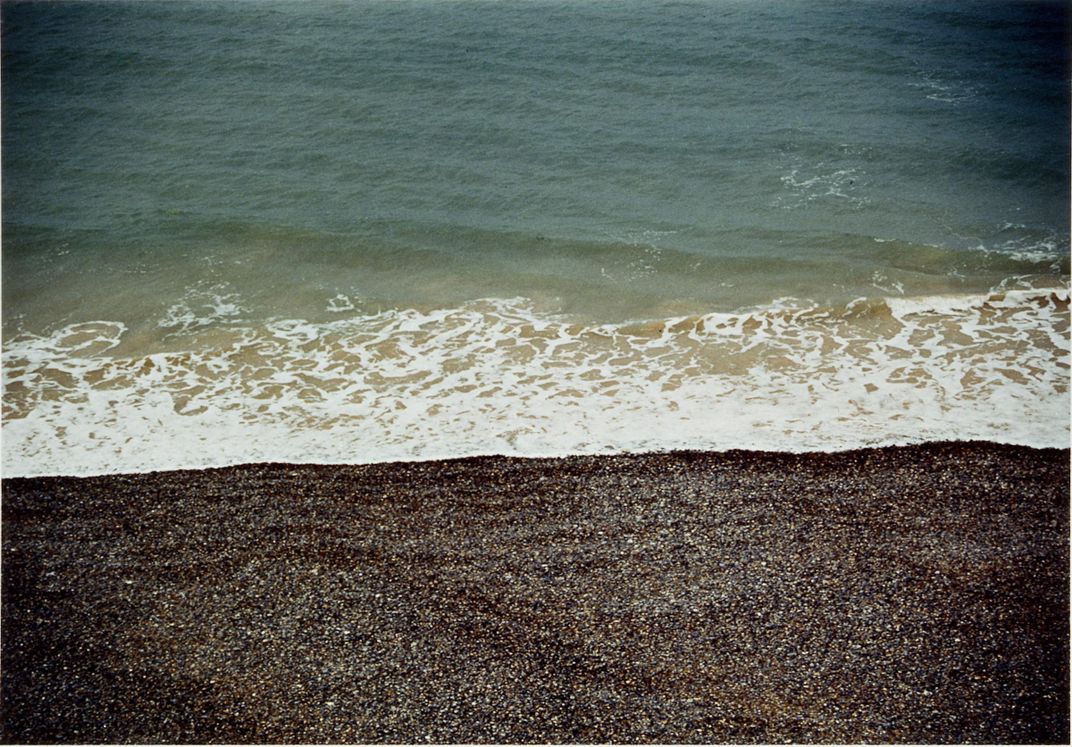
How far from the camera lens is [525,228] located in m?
9.33

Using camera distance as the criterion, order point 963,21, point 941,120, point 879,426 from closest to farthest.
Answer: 1. point 879,426
2. point 941,120
3. point 963,21

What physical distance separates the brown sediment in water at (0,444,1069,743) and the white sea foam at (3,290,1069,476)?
0.30m

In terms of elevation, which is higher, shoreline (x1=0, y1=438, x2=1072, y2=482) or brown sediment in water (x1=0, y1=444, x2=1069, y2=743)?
brown sediment in water (x1=0, y1=444, x2=1069, y2=743)

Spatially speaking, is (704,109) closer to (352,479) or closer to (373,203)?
(373,203)

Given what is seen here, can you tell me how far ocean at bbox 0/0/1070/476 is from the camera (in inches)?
245

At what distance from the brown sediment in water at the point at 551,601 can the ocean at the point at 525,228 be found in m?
0.47

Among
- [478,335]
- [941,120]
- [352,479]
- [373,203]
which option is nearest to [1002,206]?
[941,120]

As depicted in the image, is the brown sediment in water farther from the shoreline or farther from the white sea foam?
the white sea foam

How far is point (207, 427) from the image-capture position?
20.2ft

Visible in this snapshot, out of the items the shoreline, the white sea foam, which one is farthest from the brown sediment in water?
the white sea foam

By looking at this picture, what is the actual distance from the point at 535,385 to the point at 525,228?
10.2 feet

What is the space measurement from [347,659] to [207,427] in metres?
2.65

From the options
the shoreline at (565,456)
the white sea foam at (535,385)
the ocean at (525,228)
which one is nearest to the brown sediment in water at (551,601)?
the shoreline at (565,456)

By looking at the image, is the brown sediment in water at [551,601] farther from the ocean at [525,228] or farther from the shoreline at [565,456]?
the ocean at [525,228]
